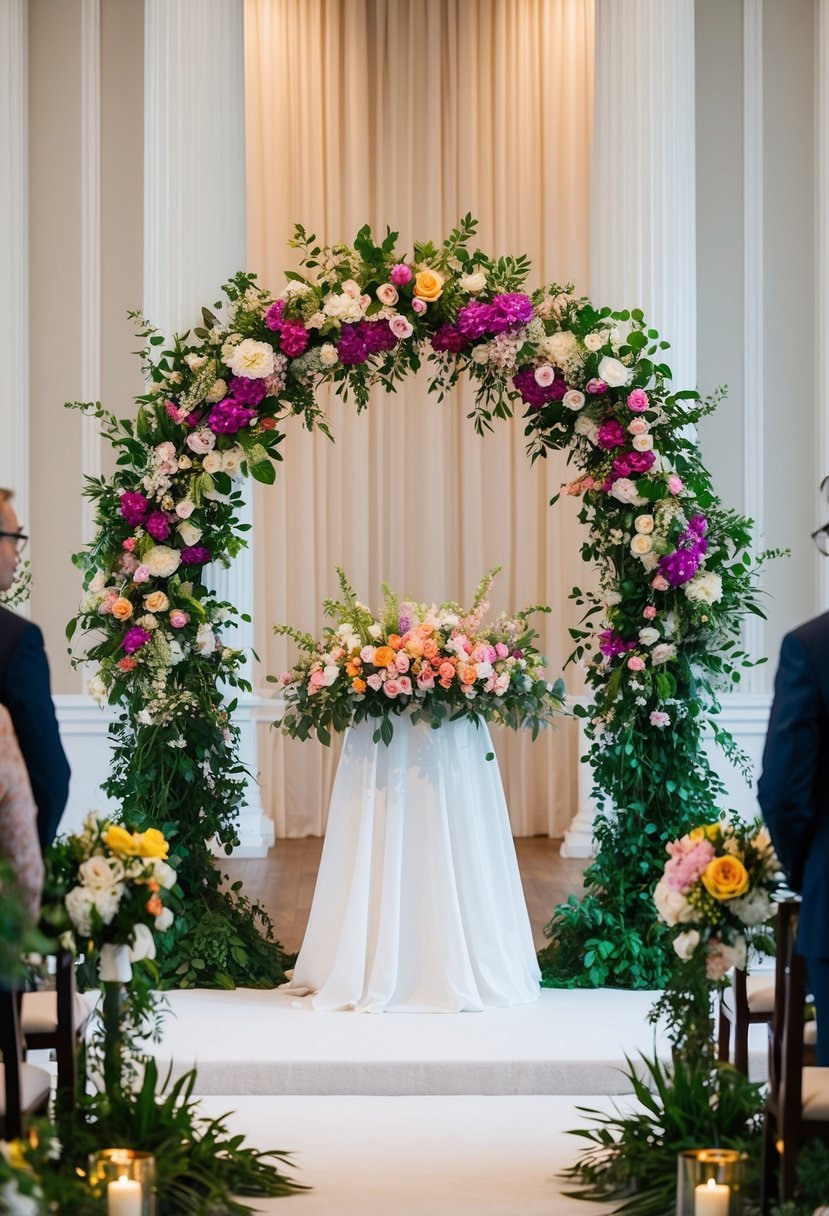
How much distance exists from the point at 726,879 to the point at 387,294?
3.07m

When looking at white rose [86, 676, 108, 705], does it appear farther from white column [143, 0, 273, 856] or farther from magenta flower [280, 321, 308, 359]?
white column [143, 0, 273, 856]

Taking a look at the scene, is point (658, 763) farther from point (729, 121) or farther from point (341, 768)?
point (729, 121)

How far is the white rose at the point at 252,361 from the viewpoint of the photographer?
19.6 ft

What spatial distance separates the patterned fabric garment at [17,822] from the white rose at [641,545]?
10.9ft

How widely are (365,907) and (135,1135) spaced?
6.12ft

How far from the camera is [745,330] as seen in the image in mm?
7594

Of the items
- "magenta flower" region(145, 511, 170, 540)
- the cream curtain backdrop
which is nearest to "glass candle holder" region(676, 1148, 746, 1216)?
"magenta flower" region(145, 511, 170, 540)

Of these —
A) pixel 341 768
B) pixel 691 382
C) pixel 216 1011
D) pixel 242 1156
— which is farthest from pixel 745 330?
pixel 242 1156

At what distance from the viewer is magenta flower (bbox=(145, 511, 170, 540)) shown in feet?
19.8

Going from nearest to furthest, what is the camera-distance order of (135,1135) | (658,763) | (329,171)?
(135,1135)
(658,763)
(329,171)

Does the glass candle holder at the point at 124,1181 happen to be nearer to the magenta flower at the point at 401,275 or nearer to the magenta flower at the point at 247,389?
the magenta flower at the point at 247,389

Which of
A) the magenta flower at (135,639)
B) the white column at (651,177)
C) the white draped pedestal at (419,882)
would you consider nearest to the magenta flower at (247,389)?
the magenta flower at (135,639)

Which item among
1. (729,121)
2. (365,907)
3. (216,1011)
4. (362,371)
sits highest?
(729,121)

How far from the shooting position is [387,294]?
19.7 feet
